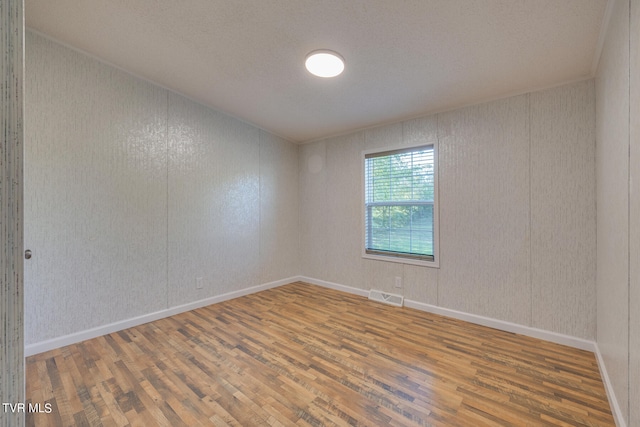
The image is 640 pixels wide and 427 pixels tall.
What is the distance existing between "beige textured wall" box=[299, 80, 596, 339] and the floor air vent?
0.29ft

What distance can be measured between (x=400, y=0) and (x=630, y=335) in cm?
220

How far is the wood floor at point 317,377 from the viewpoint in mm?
1540

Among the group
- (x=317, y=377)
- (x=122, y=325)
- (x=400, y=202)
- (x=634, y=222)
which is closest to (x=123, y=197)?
(x=122, y=325)

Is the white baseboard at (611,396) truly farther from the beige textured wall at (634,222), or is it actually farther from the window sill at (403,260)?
the window sill at (403,260)

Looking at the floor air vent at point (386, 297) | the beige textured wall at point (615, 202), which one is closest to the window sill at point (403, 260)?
the floor air vent at point (386, 297)

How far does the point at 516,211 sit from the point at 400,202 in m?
1.21

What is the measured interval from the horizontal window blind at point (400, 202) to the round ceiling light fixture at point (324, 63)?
56.2 inches

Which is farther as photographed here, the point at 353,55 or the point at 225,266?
the point at 225,266

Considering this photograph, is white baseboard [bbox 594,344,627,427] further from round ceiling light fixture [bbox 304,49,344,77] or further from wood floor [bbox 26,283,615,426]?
round ceiling light fixture [bbox 304,49,344,77]

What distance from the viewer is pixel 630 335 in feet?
4.30

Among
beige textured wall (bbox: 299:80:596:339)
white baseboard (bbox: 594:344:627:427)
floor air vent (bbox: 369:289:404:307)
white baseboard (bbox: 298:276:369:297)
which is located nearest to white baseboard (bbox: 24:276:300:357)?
white baseboard (bbox: 298:276:369:297)

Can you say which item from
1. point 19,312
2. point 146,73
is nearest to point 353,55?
point 146,73

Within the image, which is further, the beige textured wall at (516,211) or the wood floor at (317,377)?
the beige textured wall at (516,211)

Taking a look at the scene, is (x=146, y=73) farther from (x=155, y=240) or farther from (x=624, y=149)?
(x=624, y=149)
